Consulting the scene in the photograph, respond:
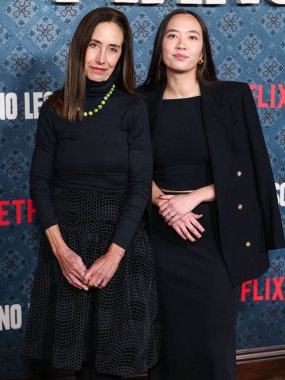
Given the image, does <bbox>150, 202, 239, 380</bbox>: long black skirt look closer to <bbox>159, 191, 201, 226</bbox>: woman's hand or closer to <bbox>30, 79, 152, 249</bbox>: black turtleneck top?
<bbox>159, 191, 201, 226</bbox>: woman's hand

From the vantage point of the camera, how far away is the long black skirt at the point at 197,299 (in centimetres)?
213

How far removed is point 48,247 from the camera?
1.94 meters

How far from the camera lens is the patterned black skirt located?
6.15ft

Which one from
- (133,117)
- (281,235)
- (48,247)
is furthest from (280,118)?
(48,247)

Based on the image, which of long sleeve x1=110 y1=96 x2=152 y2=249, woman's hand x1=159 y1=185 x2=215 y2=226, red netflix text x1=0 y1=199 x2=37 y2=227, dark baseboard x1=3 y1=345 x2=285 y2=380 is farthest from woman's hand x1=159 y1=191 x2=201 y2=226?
dark baseboard x1=3 y1=345 x2=285 y2=380

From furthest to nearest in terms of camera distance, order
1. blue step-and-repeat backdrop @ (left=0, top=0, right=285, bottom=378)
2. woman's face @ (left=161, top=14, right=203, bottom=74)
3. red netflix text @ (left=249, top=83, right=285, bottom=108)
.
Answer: red netflix text @ (left=249, top=83, right=285, bottom=108) → blue step-and-repeat backdrop @ (left=0, top=0, right=285, bottom=378) → woman's face @ (left=161, top=14, right=203, bottom=74)

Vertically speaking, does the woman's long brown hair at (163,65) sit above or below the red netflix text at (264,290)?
above

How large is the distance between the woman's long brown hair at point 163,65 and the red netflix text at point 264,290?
118cm

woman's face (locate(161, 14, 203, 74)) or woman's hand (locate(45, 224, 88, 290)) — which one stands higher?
woman's face (locate(161, 14, 203, 74))

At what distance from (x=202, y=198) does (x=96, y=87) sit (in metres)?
0.48

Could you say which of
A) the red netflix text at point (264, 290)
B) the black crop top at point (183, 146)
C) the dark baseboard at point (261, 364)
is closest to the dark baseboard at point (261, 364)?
the dark baseboard at point (261, 364)

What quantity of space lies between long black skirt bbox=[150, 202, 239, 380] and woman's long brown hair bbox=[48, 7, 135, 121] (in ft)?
1.57

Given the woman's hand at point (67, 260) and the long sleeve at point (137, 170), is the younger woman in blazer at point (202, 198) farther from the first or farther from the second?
the woman's hand at point (67, 260)

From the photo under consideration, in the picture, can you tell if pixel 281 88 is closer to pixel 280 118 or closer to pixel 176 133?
pixel 280 118
